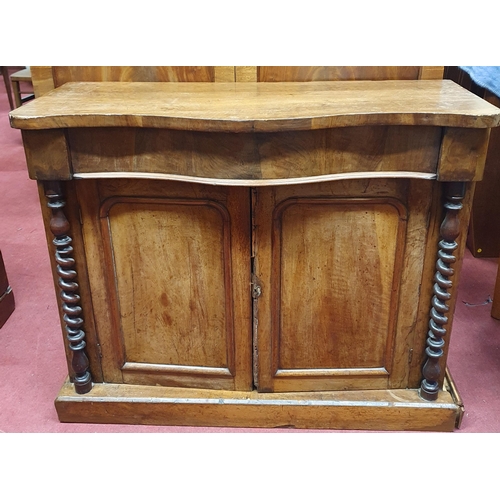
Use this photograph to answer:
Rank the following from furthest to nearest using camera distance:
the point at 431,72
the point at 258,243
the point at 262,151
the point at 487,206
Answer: the point at 487,206 < the point at 431,72 < the point at 258,243 < the point at 262,151

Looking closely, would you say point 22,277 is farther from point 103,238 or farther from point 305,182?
point 305,182

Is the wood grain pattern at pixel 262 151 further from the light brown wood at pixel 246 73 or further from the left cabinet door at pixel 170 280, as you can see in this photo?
the light brown wood at pixel 246 73

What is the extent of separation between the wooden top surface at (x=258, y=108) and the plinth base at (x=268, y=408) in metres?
0.81

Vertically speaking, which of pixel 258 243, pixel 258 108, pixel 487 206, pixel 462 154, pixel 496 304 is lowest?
pixel 496 304

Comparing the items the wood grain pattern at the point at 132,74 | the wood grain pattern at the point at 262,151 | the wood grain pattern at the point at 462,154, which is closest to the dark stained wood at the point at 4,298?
the wood grain pattern at the point at 132,74

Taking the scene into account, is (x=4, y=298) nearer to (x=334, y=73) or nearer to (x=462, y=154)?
(x=334, y=73)

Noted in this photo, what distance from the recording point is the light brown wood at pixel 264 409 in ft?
5.24

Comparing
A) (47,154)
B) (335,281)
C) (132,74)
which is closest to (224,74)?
(132,74)

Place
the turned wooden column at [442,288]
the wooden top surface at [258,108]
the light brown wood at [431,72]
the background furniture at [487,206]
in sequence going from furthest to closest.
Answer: the background furniture at [487,206], the light brown wood at [431,72], the turned wooden column at [442,288], the wooden top surface at [258,108]

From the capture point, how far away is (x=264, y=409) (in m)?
1.61

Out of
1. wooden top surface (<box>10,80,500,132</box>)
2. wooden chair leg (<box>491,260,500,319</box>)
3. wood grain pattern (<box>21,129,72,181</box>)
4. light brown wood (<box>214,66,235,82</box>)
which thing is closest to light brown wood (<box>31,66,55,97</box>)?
wooden top surface (<box>10,80,500,132</box>)

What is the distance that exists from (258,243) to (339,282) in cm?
25

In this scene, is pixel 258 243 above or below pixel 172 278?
above

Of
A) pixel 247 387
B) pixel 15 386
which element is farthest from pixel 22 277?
pixel 247 387
